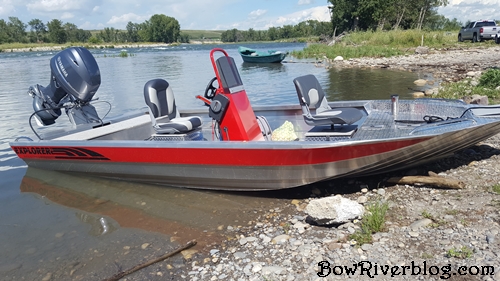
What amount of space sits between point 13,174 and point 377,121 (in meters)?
5.99

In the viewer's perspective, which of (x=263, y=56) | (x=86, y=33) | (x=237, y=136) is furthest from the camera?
(x=86, y=33)

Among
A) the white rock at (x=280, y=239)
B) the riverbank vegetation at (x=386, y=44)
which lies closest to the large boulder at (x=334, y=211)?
the white rock at (x=280, y=239)

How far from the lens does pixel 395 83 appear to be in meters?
14.1

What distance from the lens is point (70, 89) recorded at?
6191mm

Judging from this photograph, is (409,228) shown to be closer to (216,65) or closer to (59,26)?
(216,65)

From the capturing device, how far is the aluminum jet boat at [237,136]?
4.18 meters

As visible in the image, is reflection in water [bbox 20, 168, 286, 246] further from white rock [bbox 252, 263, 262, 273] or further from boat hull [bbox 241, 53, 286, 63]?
boat hull [bbox 241, 53, 286, 63]

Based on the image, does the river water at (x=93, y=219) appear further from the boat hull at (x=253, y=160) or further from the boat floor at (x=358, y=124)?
the boat floor at (x=358, y=124)

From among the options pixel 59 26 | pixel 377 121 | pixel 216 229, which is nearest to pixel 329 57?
pixel 377 121

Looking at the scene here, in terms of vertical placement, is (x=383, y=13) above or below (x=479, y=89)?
above

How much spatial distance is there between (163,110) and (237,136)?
1569 millimetres

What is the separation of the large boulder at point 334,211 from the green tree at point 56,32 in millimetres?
113701

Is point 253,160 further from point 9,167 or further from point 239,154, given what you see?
point 9,167

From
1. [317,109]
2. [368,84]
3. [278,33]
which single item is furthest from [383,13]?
[278,33]
